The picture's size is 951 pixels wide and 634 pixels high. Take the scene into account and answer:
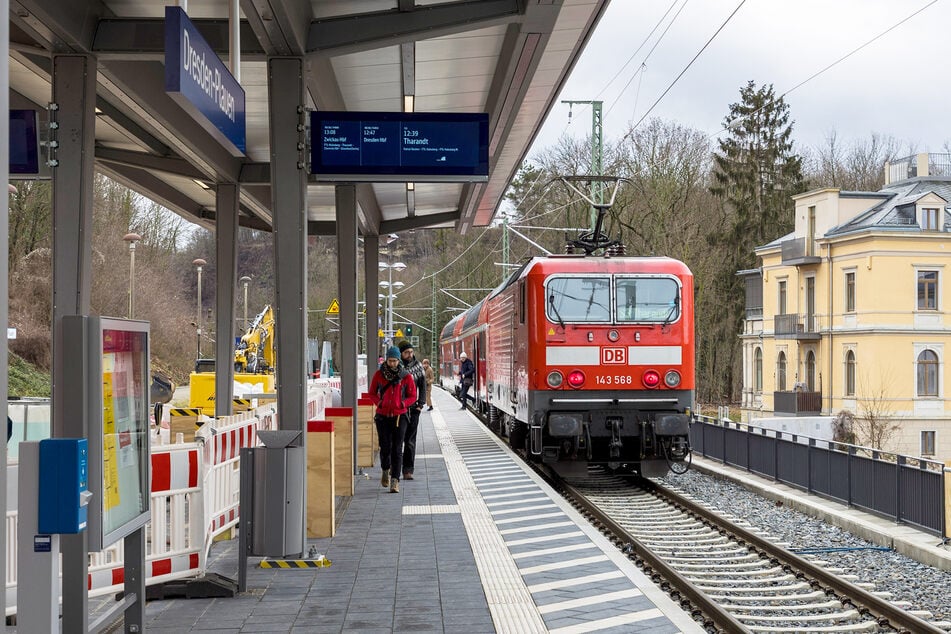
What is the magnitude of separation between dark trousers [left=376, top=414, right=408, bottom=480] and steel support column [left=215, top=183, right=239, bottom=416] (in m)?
3.53

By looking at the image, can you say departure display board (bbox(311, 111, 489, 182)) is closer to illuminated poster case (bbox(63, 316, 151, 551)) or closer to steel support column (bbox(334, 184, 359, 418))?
illuminated poster case (bbox(63, 316, 151, 551))

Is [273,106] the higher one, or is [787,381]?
[273,106]

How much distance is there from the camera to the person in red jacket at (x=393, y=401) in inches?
519

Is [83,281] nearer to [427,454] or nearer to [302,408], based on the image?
[302,408]

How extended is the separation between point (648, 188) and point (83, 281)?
3290 centimetres

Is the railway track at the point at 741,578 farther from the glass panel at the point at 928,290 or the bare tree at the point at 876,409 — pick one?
the glass panel at the point at 928,290

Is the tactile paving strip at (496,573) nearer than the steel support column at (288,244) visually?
Yes

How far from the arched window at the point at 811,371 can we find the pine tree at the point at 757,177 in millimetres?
7760

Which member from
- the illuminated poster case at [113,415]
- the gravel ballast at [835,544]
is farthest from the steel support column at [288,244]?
the gravel ballast at [835,544]

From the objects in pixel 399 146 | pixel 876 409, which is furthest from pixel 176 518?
pixel 876 409

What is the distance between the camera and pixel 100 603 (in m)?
7.42

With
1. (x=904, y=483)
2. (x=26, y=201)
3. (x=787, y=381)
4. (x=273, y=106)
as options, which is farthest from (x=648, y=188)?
(x=273, y=106)

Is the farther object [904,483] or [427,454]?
[427,454]

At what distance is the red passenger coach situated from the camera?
14969mm
